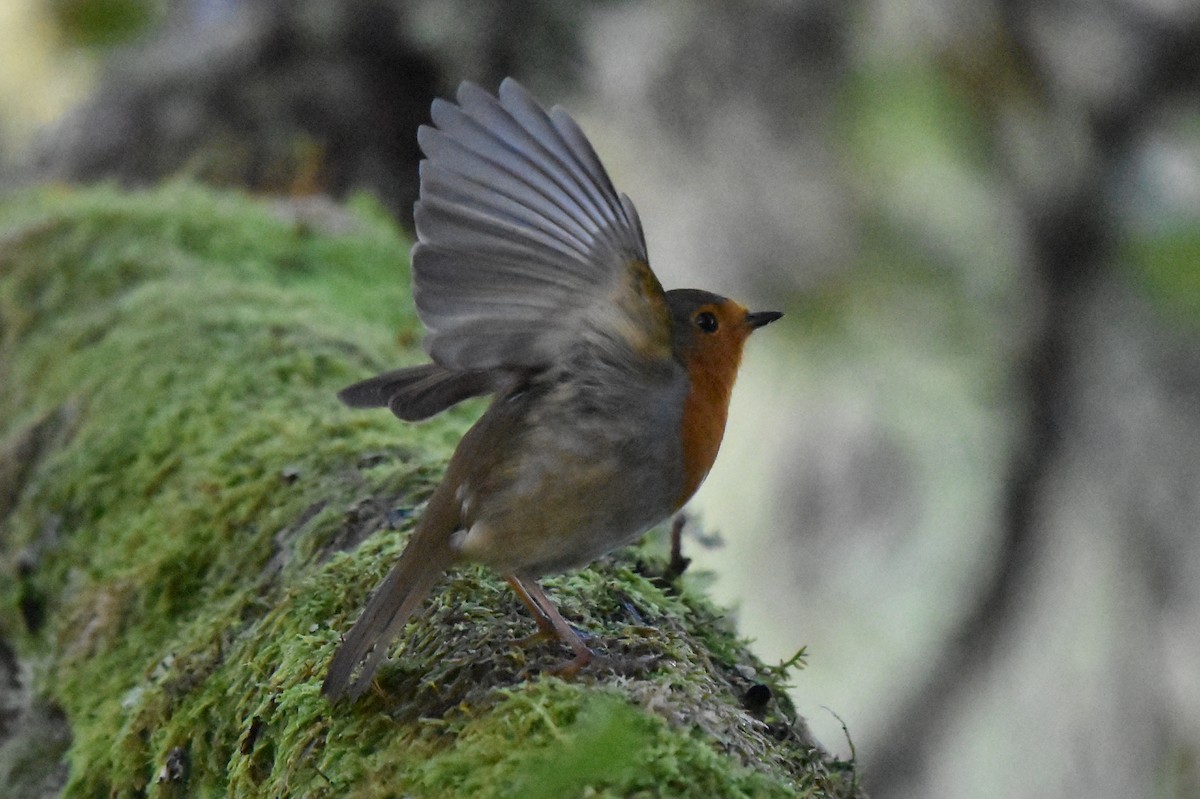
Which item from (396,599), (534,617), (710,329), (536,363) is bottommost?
(396,599)

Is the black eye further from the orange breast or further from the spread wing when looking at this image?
the spread wing

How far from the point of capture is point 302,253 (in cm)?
488

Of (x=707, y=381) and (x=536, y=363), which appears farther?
(x=707, y=381)

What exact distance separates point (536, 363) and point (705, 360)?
1.29 feet

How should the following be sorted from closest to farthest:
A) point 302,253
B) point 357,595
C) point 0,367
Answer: point 357,595
point 0,367
point 302,253

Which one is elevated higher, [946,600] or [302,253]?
[946,600]

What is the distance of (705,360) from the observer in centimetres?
256

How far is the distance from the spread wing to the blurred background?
381 centimetres

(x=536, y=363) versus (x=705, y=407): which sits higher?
(x=705, y=407)

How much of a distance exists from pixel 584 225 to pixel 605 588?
0.76 m

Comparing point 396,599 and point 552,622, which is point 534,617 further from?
point 396,599

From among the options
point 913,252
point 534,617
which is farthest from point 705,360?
point 913,252

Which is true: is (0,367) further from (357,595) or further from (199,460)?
(357,595)

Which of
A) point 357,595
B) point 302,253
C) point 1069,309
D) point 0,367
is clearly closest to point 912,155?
point 1069,309
